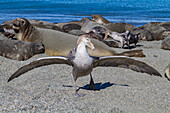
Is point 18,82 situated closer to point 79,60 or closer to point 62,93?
point 62,93

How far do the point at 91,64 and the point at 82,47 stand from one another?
0.34 meters

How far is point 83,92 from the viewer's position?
453 cm

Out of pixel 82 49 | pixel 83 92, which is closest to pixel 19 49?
pixel 83 92

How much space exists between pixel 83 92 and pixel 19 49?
3.45 metres

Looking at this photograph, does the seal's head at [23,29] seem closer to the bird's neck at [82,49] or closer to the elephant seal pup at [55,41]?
the elephant seal pup at [55,41]

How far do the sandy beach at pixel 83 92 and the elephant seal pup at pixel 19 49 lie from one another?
1.24 ft

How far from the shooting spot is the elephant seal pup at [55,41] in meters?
7.55

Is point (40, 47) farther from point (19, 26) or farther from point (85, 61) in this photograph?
point (85, 61)

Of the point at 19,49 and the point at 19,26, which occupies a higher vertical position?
the point at 19,26

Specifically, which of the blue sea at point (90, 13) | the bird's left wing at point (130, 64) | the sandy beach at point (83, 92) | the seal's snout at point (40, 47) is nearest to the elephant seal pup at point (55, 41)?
the seal's snout at point (40, 47)

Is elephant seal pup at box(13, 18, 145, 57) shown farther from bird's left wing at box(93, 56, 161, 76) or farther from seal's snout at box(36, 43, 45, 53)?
bird's left wing at box(93, 56, 161, 76)

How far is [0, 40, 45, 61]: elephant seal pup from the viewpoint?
24.2 ft

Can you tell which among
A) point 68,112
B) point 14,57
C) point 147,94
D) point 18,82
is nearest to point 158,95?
point 147,94

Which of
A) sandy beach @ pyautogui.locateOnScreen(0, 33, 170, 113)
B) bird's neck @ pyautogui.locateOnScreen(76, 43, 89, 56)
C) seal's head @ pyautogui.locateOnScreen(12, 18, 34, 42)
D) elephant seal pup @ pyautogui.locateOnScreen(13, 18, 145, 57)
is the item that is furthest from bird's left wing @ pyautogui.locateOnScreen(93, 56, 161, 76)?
seal's head @ pyautogui.locateOnScreen(12, 18, 34, 42)
